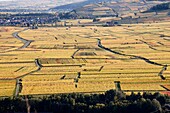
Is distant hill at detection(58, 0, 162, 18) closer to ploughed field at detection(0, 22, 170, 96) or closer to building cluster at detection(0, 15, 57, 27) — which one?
building cluster at detection(0, 15, 57, 27)

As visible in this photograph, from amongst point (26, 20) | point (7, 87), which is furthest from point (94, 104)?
point (26, 20)

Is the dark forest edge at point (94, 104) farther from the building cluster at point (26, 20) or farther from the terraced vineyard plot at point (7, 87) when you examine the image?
the building cluster at point (26, 20)

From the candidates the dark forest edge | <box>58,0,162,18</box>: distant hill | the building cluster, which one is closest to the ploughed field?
the dark forest edge

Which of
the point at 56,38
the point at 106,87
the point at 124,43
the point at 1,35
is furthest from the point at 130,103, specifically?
the point at 1,35

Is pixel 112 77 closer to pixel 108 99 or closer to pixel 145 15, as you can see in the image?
pixel 108 99

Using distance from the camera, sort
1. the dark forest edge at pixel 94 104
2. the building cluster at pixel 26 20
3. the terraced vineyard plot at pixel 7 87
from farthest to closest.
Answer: the building cluster at pixel 26 20 < the terraced vineyard plot at pixel 7 87 < the dark forest edge at pixel 94 104

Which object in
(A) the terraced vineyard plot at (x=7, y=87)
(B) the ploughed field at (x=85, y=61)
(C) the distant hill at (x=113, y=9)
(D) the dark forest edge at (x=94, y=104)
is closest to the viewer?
(D) the dark forest edge at (x=94, y=104)

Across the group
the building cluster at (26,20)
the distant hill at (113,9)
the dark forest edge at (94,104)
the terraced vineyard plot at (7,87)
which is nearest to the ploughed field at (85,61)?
the terraced vineyard plot at (7,87)

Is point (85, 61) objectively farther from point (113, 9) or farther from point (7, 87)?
point (113, 9)
